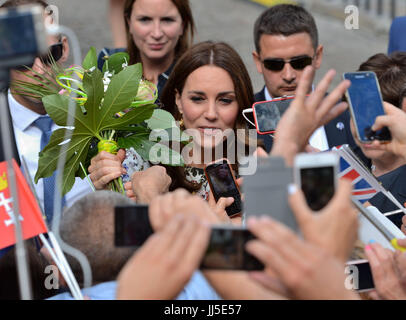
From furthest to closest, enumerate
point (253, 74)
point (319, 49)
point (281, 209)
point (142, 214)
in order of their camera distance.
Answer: point (253, 74), point (319, 49), point (142, 214), point (281, 209)

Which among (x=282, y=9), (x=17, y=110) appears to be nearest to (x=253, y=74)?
(x=282, y=9)

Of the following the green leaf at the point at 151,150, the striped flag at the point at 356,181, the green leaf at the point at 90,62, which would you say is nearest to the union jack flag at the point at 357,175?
the striped flag at the point at 356,181

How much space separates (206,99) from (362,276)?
1530 mm

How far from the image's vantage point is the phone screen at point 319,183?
1.55 metres

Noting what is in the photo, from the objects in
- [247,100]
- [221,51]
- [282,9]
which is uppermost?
[282,9]

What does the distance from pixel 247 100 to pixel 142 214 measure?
1.82 m

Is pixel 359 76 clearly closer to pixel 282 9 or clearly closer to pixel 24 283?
pixel 24 283

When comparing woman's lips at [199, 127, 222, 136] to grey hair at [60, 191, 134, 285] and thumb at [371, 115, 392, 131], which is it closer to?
thumb at [371, 115, 392, 131]

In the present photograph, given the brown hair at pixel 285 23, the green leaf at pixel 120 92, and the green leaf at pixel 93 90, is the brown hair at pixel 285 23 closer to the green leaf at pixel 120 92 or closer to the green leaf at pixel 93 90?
the green leaf at pixel 120 92

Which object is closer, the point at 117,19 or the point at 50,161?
the point at 50,161

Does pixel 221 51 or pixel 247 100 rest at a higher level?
pixel 221 51

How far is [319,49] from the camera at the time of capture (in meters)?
4.04

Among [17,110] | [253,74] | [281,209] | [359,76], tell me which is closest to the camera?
[281,209]

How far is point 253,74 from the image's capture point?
719 cm
